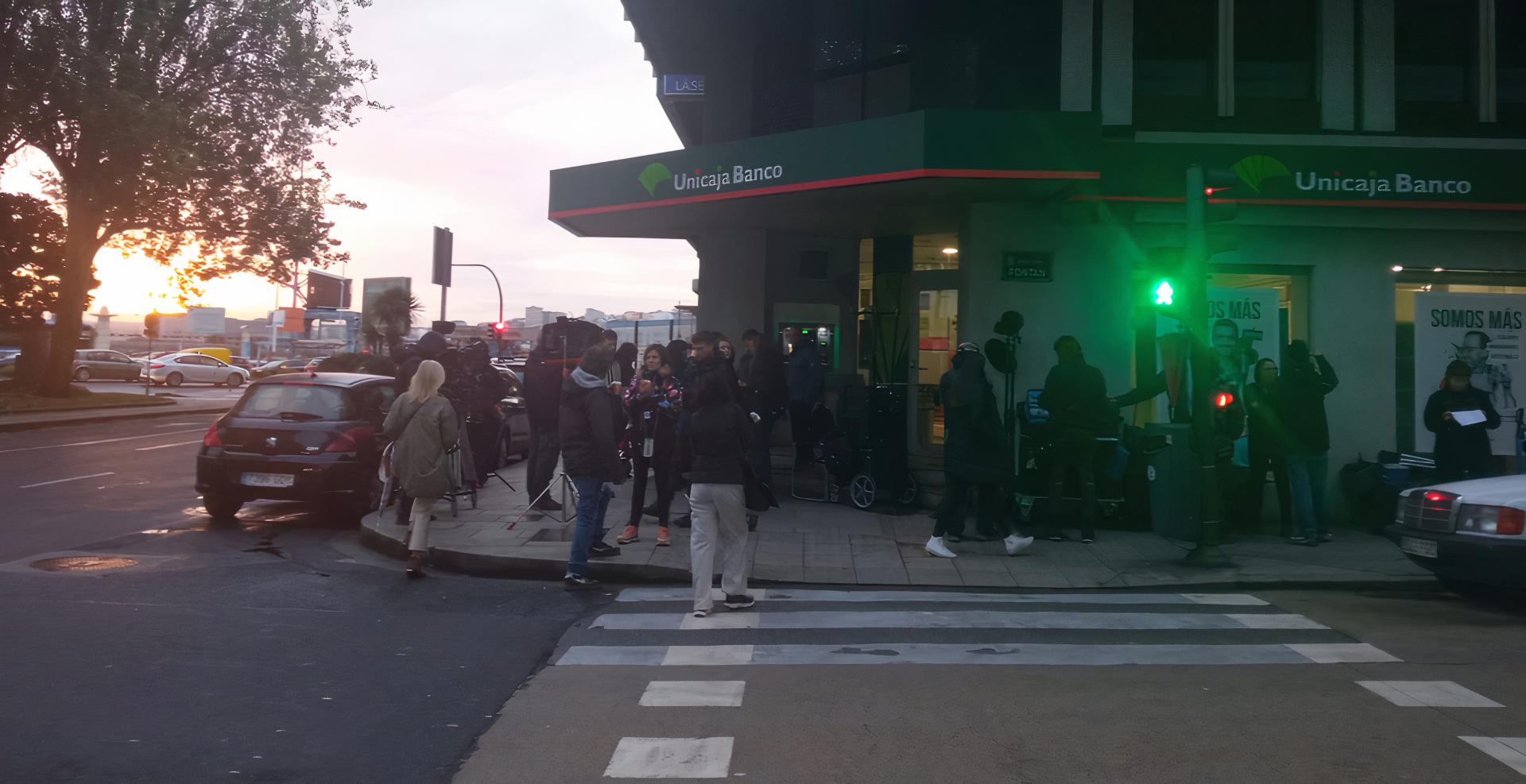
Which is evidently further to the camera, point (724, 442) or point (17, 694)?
point (724, 442)

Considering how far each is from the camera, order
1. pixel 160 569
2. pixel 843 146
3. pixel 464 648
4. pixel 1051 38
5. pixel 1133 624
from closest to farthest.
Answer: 1. pixel 464 648
2. pixel 1133 624
3. pixel 160 569
4. pixel 843 146
5. pixel 1051 38

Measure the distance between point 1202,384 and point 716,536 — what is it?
4867mm

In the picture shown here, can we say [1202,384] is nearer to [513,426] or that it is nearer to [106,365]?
[513,426]

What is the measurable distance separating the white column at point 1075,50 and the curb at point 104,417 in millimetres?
17662

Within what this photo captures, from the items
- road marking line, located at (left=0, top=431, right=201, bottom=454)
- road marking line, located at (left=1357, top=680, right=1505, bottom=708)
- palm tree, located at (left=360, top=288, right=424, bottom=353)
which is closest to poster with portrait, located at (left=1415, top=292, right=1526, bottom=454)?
road marking line, located at (left=1357, top=680, right=1505, bottom=708)

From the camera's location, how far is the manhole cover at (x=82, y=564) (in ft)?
27.4

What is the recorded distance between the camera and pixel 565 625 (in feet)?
23.3

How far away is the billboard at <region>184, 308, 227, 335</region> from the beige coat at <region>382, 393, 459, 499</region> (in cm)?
10982

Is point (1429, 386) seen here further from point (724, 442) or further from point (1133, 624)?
point (724, 442)

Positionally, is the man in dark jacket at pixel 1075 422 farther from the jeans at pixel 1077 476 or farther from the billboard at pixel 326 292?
the billboard at pixel 326 292

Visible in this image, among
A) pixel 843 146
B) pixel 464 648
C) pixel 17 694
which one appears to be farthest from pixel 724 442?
pixel 843 146

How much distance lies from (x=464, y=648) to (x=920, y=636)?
282 cm

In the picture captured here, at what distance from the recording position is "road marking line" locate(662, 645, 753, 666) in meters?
6.13

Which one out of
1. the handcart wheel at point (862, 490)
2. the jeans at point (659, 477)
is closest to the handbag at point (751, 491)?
the jeans at point (659, 477)
